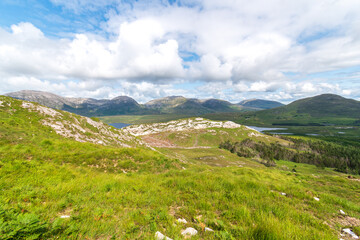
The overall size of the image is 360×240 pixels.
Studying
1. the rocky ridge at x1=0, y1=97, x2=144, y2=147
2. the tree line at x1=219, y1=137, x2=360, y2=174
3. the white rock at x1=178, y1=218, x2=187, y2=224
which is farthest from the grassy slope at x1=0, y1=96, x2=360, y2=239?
the tree line at x1=219, y1=137, x2=360, y2=174

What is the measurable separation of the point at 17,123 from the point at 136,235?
30.7 m

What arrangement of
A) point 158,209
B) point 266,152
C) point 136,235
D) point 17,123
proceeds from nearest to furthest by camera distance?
point 136,235 < point 158,209 < point 17,123 < point 266,152

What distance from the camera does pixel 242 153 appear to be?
11719cm

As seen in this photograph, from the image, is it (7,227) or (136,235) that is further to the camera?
(136,235)

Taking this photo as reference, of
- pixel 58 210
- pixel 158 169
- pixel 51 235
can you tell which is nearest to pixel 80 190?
Answer: pixel 58 210

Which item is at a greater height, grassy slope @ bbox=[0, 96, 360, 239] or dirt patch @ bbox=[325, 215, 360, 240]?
grassy slope @ bbox=[0, 96, 360, 239]

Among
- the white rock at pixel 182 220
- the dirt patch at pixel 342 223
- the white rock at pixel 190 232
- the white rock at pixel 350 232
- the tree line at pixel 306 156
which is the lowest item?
the tree line at pixel 306 156

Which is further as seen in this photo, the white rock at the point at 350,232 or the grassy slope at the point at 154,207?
the white rock at the point at 350,232

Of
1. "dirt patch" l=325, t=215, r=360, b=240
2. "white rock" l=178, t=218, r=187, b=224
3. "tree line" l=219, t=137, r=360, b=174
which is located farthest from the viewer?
"tree line" l=219, t=137, r=360, b=174

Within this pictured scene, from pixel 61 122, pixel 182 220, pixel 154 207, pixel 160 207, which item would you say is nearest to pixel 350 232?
pixel 182 220

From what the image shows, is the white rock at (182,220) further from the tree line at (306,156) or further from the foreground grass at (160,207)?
the tree line at (306,156)

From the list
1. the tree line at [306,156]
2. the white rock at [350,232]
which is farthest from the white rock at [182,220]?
the tree line at [306,156]

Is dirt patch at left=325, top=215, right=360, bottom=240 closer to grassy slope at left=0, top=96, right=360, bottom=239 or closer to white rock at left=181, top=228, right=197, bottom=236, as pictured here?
grassy slope at left=0, top=96, right=360, bottom=239

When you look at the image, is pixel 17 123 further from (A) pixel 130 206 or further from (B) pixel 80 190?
(A) pixel 130 206
